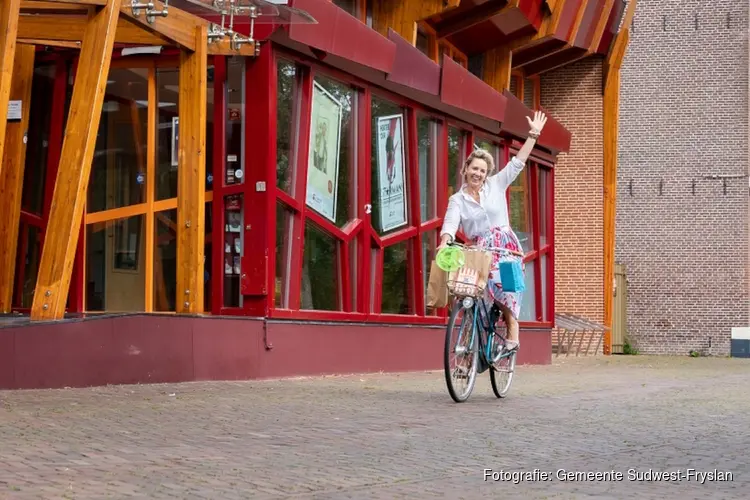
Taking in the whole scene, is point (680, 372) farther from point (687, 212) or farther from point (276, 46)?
point (687, 212)

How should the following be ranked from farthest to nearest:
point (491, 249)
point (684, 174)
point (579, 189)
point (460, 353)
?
point (684, 174) → point (579, 189) → point (491, 249) → point (460, 353)

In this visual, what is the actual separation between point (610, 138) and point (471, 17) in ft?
24.7

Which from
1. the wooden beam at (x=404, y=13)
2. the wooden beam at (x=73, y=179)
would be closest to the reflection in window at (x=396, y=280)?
the wooden beam at (x=404, y=13)

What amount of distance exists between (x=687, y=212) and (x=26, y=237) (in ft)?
68.3

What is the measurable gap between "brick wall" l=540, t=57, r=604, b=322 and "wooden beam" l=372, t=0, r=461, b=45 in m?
8.78

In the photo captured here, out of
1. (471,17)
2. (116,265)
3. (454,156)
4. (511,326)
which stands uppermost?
(471,17)

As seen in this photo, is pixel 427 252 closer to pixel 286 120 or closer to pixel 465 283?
pixel 286 120

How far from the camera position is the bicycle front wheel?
867cm

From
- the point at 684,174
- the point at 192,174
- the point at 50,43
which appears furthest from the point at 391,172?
the point at 684,174

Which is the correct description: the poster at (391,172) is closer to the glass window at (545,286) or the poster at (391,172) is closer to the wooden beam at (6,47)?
the glass window at (545,286)

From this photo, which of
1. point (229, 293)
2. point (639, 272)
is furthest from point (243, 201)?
point (639, 272)

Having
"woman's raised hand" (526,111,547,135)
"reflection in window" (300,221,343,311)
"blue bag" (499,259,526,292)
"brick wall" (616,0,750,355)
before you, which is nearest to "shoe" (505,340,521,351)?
"blue bag" (499,259,526,292)

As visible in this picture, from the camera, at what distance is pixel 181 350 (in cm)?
1023

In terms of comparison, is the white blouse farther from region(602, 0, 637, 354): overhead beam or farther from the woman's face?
region(602, 0, 637, 354): overhead beam
